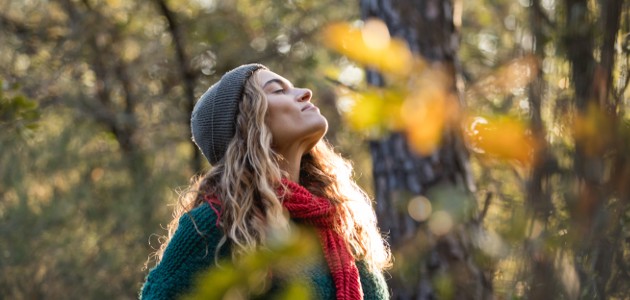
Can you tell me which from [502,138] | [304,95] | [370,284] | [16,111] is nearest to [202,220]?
[304,95]

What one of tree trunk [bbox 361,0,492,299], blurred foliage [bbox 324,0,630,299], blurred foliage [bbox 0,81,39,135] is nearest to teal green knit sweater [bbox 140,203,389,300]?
blurred foliage [bbox 0,81,39,135]

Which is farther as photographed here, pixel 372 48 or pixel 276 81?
pixel 276 81

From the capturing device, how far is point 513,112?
798mm

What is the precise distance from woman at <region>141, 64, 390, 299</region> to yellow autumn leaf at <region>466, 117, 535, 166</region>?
159cm

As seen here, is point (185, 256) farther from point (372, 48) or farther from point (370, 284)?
point (372, 48)

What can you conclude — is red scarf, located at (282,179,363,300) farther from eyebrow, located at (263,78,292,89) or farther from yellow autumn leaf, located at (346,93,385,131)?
yellow autumn leaf, located at (346,93,385,131)

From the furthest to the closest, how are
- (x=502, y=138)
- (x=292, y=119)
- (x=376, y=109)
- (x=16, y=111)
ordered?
1. (x=16, y=111)
2. (x=292, y=119)
3. (x=376, y=109)
4. (x=502, y=138)

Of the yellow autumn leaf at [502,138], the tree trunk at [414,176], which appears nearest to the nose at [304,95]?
the tree trunk at [414,176]

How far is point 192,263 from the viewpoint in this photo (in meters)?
2.56

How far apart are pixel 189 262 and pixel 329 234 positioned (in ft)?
1.52

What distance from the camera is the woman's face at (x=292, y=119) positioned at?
272 cm

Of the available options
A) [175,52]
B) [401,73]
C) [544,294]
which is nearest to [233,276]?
[401,73]

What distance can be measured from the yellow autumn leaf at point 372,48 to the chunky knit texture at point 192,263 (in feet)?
5.62

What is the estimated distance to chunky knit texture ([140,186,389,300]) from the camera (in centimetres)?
254
